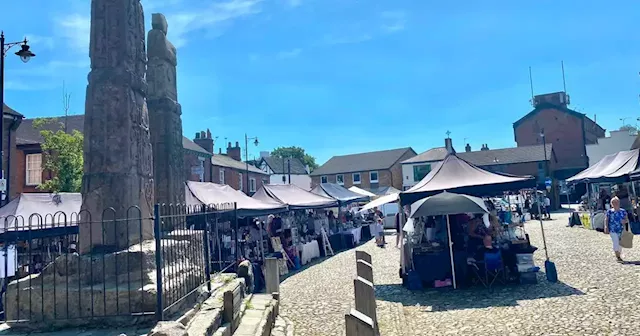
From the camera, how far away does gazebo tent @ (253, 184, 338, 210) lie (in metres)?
15.6

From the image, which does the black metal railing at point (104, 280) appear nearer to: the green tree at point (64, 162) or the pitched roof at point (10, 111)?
the green tree at point (64, 162)

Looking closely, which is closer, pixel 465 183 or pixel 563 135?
pixel 465 183

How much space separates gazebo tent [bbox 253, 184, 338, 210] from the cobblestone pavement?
3.94 metres

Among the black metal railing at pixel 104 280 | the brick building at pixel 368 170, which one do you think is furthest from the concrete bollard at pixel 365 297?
the brick building at pixel 368 170

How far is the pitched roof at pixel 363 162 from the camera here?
175ft

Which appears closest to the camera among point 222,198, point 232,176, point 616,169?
point 222,198

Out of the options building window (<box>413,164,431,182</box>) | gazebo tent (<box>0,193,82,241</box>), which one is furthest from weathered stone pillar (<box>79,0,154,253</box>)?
building window (<box>413,164,431,182</box>)

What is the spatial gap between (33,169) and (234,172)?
18.6 m

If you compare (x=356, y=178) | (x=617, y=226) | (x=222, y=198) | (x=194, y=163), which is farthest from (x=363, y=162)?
(x=617, y=226)

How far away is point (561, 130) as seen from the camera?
162 feet

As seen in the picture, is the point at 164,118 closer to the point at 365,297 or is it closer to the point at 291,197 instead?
the point at 365,297

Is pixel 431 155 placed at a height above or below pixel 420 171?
above

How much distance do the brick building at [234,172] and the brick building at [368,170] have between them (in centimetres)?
822

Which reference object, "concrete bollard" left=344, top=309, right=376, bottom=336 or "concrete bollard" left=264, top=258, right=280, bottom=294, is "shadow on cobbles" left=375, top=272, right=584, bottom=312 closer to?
"concrete bollard" left=264, top=258, right=280, bottom=294
